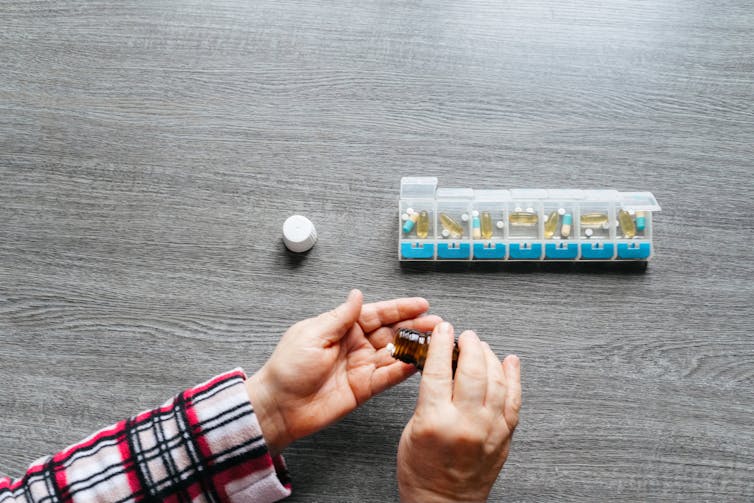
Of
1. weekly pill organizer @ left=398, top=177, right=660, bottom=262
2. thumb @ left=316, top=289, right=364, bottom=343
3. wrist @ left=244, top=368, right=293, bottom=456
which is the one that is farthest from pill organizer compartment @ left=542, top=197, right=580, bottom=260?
wrist @ left=244, top=368, right=293, bottom=456

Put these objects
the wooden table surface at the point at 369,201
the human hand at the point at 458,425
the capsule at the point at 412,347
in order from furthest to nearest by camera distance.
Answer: the wooden table surface at the point at 369,201 < the capsule at the point at 412,347 < the human hand at the point at 458,425

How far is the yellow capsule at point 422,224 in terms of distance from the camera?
101 centimetres

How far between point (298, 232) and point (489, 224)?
0.35 metres

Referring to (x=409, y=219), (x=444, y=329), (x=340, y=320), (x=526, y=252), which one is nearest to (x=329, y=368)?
(x=340, y=320)

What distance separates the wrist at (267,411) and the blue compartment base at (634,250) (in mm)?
665

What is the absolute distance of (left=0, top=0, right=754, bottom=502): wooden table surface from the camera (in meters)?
0.96

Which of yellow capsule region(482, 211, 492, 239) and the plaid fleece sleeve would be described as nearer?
the plaid fleece sleeve

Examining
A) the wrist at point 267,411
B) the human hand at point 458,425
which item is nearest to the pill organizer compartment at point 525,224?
the human hand at point 458,425

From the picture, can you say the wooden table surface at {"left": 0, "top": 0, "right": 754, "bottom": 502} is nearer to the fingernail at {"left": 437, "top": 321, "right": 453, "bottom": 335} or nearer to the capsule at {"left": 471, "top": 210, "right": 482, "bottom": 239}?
the capsule at {"left": 471, "top": 210, "right": 482, "bottom": 239}

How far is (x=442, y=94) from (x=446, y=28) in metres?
0.14

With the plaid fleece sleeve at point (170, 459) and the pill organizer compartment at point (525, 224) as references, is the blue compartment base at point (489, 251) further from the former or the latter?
the plaid fleece sleeve at point (170, 459)

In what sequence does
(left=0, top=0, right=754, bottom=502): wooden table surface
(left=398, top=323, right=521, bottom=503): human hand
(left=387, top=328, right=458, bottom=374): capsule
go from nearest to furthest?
(left=398, top=323, right=521, bottom=503): human hand → (left=387, top=328, right=458, bottom=374): capsule → (left=0, top=0, right=754, bottom=502): wooden table surface

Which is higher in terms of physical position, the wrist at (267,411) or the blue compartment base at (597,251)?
the blue compartment base at (597,251)

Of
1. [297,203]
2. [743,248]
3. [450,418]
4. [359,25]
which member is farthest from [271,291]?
[743,248]
